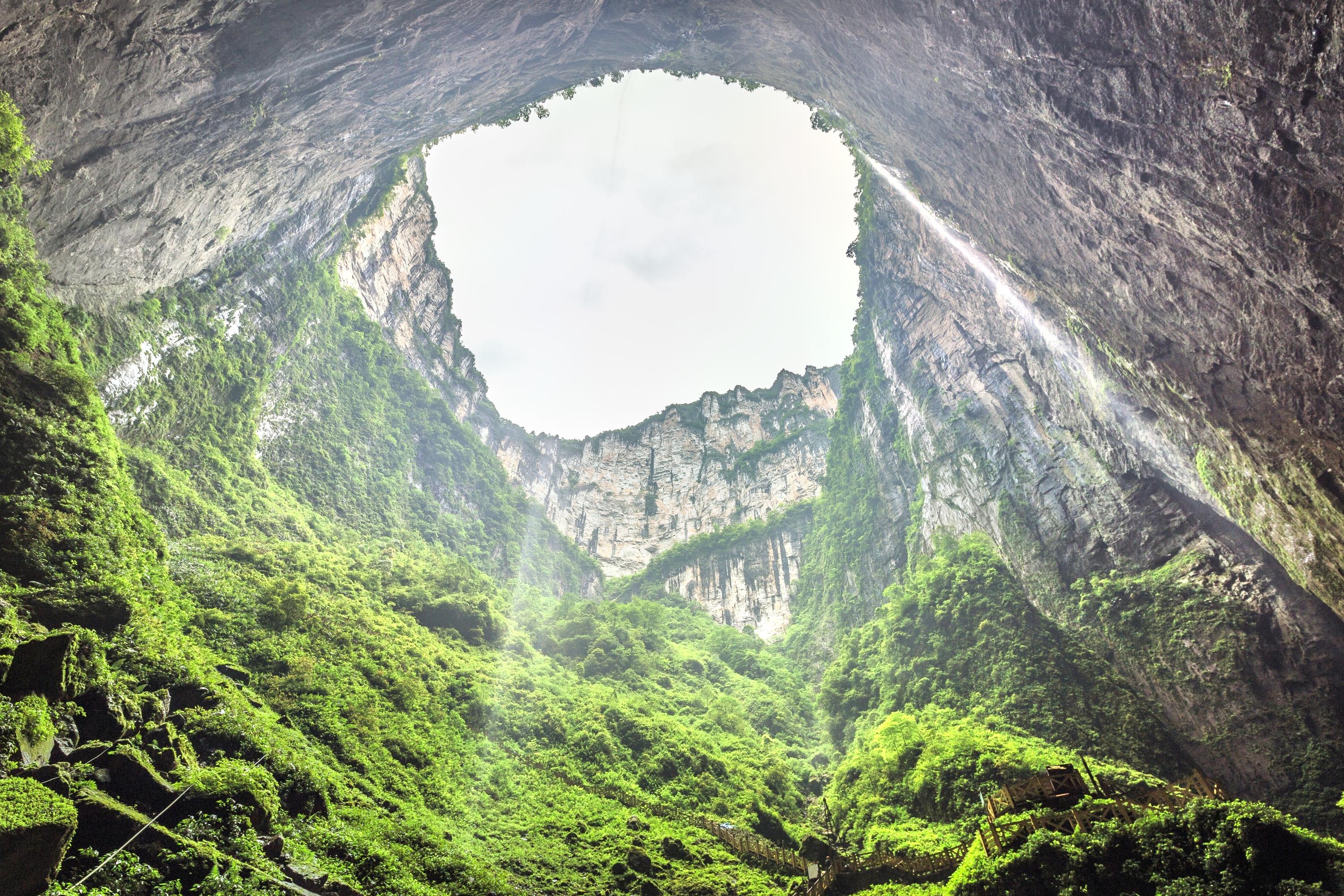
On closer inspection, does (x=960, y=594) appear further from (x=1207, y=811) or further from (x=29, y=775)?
(x=29, y=775)

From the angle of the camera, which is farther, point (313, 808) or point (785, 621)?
point (785, 621)

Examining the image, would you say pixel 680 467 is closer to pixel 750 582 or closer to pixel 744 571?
pixel 744 571

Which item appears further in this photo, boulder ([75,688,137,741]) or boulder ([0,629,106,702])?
boulder ([75,688,137,741])

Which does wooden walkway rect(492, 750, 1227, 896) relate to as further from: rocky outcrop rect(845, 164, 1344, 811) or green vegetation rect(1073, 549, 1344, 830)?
rocky outcrop rect(845, 164, 1344, 811)

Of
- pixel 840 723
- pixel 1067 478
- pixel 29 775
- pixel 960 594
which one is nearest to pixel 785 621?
pixel 840 723

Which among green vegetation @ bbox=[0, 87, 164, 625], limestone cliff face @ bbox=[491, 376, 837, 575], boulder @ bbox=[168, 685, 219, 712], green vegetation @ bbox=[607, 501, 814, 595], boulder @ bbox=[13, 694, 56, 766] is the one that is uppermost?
limestone cliff face @ bbox=[491, 376, 837, 575]

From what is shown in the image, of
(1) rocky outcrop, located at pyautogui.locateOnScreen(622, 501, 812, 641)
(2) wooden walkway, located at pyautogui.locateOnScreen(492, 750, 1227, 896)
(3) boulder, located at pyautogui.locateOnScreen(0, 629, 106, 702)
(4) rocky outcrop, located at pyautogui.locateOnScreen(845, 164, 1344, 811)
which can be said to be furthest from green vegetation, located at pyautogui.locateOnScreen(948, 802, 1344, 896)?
(1) rocky outcrop, located at pyautogui.locateOnScreen(622, 501, 812, 641)

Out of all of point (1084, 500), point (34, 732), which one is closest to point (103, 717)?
point (34, 732)
